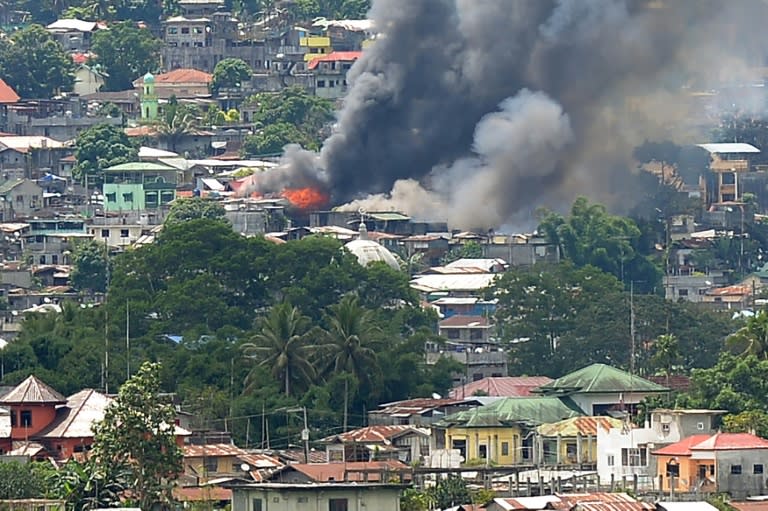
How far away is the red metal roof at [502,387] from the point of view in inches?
3792

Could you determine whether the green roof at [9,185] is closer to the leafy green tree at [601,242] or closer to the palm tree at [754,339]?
the leafy green tree at [601,242]

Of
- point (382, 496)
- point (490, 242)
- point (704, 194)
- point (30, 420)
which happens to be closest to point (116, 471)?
point (382, 496)

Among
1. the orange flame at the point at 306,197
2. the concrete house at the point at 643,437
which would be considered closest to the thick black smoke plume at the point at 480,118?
the orange flame at the point at 306,197

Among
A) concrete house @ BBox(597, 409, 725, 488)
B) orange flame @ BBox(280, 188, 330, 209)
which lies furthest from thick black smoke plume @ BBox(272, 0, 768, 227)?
concrete house @ BBox(597, 409, 725, 488)

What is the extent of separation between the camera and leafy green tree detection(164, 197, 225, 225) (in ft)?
416

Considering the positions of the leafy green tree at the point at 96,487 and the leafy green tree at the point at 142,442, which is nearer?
the leafy green tree at the point at 96,487

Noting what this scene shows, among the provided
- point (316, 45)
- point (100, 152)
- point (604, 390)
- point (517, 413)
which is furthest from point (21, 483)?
point (316, 45)

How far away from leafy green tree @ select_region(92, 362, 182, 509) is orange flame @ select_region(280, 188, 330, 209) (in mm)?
61835

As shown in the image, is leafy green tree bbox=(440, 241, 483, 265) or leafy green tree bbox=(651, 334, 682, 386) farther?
leafy green tree bbox=(440, 241, 483, 265)

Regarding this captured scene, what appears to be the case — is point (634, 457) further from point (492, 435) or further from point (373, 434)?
point (373, 434)

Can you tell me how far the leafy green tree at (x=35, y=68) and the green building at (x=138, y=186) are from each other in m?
17.5

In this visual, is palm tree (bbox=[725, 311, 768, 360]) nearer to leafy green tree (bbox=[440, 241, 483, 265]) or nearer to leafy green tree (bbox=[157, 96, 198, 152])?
leafy green tree (bbox=[440, 241, 483, 265])

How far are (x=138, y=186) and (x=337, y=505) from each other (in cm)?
7669

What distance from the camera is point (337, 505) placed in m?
63.8
